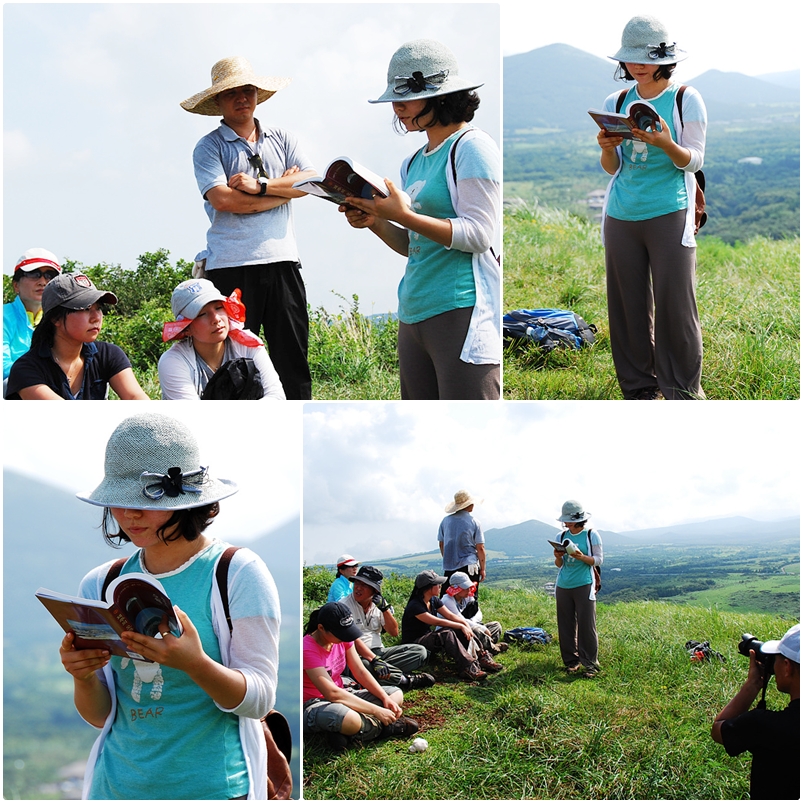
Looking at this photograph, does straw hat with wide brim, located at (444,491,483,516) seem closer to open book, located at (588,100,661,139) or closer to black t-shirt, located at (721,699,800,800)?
black t-shirt, located at (721,699,800,800)

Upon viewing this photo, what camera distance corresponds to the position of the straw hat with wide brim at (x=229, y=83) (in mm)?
4223

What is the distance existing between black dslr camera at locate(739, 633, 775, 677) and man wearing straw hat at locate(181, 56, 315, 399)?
2591 millimetres

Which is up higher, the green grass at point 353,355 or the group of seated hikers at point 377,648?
the green grass at point 353,355

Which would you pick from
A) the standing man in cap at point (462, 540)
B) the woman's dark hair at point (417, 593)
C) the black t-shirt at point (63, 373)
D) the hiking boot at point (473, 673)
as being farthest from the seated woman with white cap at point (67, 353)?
the hiking boot at point (473, 673)

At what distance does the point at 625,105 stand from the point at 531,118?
453cm

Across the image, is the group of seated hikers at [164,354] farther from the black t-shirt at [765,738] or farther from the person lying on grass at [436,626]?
the black t-shirt at [765,738]

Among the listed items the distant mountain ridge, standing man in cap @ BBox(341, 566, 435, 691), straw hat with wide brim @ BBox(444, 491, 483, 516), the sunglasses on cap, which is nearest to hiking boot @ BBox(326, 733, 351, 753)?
standing man in cap @ BBox(341, 566, 435, 691)

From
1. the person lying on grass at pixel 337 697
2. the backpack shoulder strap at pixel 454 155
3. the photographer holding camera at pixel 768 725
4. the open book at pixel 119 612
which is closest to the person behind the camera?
the open book at pixel 119 612

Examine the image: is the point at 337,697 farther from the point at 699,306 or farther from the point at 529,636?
the point at 699,306

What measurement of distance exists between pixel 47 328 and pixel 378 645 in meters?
2.26

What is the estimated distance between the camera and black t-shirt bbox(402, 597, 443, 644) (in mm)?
4699

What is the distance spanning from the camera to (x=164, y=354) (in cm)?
400

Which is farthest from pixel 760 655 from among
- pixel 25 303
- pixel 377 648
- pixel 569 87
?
pixel 569 87

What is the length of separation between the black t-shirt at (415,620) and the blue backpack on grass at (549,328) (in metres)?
1.66
